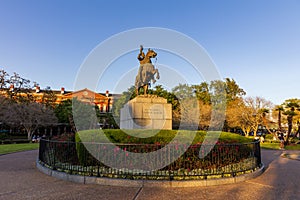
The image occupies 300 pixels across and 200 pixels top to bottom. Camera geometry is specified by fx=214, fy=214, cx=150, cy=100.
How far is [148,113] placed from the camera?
1254 cm

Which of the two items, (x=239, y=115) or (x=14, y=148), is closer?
(x=14, y=148)

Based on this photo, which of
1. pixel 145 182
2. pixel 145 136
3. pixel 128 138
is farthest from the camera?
pixel 145 136

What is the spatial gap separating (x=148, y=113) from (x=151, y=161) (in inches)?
206

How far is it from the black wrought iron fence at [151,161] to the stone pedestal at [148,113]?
4.59 meters

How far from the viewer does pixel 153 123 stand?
12.5 m

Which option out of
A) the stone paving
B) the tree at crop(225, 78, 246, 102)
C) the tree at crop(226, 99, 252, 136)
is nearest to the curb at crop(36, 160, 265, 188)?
the stone paving

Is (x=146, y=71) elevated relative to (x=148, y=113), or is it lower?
elevated

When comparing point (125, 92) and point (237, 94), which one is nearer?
point (125, 92)

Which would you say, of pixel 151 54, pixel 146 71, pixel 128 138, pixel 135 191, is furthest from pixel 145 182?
pixel 151 54

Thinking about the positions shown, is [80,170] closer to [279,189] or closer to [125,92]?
[279,189]

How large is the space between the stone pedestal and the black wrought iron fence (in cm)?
459

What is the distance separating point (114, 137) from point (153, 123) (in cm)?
336

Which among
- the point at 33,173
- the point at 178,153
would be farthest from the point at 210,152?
the point at 33,173

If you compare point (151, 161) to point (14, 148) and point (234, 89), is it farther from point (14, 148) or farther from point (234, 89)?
point (234, 89)
